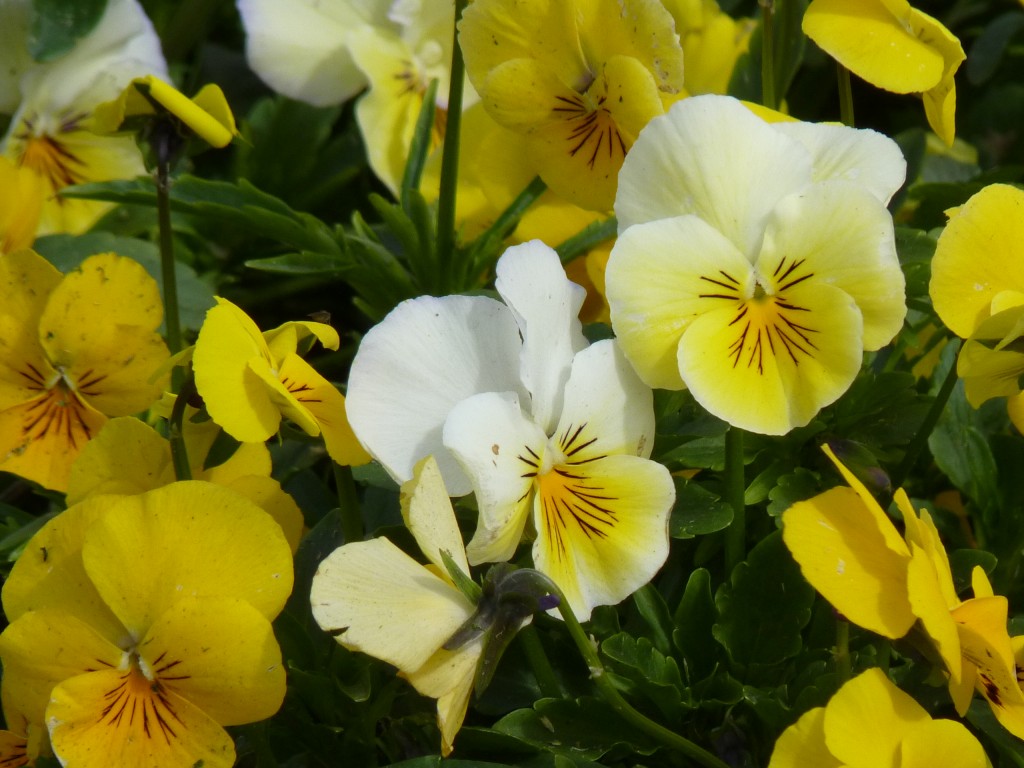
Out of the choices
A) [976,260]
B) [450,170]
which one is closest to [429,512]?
[976,260]

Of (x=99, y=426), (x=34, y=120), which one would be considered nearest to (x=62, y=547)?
A: (x=99, y=426)

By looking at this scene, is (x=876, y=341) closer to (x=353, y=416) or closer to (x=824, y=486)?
(x=824, y=486)

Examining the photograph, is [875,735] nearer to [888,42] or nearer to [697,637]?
[697,637]

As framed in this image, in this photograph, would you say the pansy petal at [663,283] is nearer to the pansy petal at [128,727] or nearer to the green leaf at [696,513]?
the green leaf at [696,513]

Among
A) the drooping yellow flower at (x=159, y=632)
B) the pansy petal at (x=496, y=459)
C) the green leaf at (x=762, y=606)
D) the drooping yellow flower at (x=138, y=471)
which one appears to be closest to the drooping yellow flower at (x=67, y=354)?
the drooping yellow flower at (x=138, y=471)

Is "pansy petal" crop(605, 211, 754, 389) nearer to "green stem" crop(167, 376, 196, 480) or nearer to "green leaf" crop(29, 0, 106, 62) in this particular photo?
"green stem" crop(167, 376, 196, 480)

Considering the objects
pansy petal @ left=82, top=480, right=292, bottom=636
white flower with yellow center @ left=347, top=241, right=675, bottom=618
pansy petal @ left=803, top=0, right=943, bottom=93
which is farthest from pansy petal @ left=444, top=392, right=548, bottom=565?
pansy petal @ left=803, top=0, right=943, bottom=93
